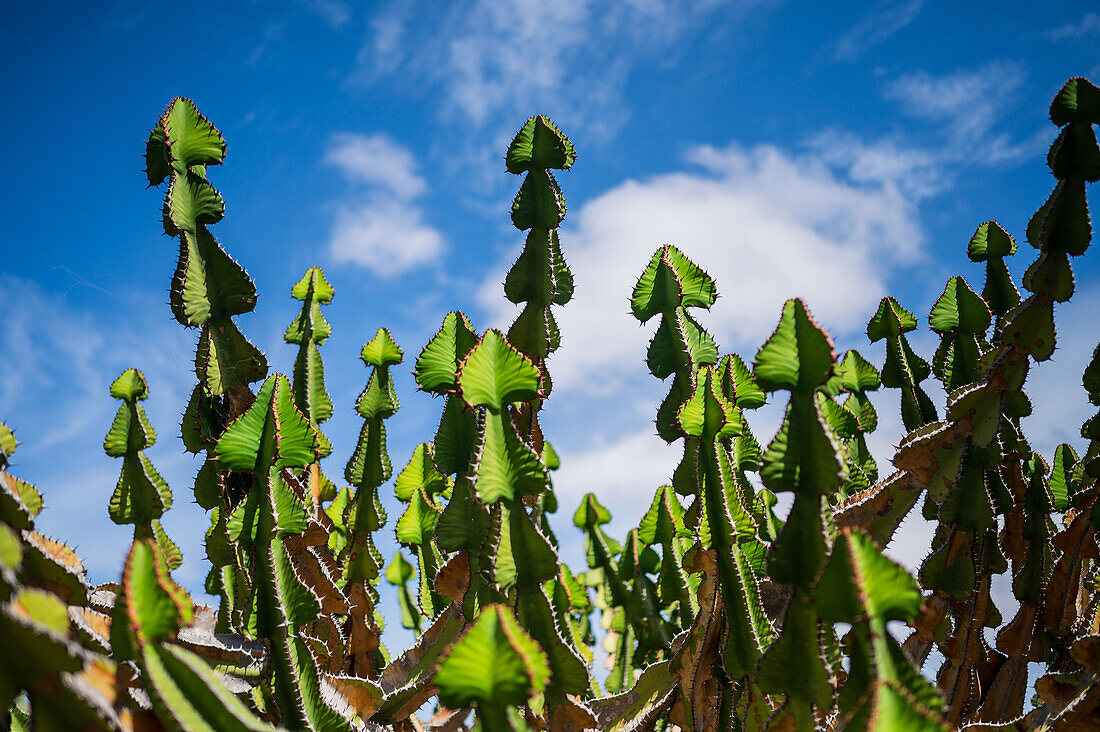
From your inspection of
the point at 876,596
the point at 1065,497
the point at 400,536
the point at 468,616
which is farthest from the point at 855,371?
the point at 876,596

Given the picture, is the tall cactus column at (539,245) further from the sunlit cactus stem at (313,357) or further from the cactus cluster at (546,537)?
the sunlit cactus stem at (313,357)

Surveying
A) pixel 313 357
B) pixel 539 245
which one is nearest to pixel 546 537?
pixel 539 245

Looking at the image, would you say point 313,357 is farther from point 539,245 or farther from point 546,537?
point 546,537

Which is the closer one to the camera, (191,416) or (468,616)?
(468,616)

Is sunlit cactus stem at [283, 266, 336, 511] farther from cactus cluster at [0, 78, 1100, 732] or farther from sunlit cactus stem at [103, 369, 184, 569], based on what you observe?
sunlit cactus stem at [103, 369, 184, 569]

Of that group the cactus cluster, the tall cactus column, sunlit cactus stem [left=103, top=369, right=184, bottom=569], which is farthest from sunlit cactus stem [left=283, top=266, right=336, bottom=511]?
the tall cactus column

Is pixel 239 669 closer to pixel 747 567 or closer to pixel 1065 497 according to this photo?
pixel 747 567

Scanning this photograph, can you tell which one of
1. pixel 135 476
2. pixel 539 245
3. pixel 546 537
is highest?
pixel 539 245

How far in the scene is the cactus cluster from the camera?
981 millimetres

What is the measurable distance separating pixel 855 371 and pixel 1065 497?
0.79 metres

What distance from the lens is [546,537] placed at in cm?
170

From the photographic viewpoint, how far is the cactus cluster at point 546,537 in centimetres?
98

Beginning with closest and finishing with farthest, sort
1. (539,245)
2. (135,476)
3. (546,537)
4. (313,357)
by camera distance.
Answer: (546,537) → (539,245) → (135,476) → (313,357)

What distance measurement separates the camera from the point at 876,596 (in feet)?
3.22
